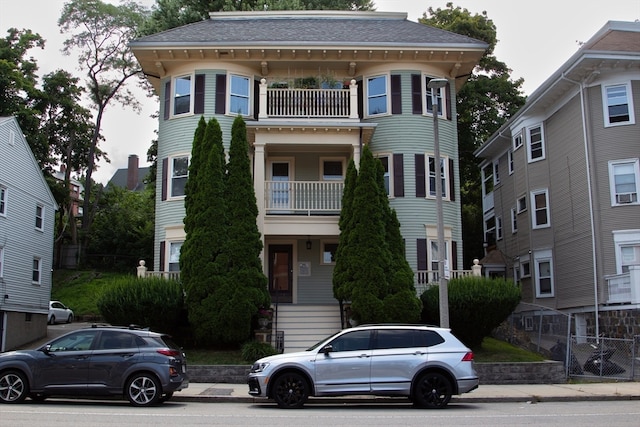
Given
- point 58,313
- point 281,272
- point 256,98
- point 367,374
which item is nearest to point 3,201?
point 58,313

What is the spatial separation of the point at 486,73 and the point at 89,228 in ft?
93.4

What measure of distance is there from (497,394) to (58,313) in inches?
1047

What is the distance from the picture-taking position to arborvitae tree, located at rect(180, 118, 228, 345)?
19.7 meters

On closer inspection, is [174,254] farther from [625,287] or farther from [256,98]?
[625,287]

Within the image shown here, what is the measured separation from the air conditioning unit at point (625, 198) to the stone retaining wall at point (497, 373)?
9219mm

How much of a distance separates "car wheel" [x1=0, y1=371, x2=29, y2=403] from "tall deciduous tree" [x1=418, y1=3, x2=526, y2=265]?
30229 mm

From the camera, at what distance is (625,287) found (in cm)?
2333

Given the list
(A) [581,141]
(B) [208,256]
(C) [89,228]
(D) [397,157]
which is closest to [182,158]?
(B) [208,256]

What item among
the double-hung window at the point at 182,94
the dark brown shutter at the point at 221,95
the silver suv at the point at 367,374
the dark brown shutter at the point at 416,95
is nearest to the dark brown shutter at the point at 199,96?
the double-hung window at the point at 182,94

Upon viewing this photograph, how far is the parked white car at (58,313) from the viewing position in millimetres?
34781

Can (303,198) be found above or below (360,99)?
below

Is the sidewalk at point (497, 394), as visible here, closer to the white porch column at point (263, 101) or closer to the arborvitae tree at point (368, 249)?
the arborvitae tree at point (368, 249)

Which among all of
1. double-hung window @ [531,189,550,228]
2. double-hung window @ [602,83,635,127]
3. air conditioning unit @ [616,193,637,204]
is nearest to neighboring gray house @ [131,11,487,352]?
double-hung window @ [602,83,635,127]

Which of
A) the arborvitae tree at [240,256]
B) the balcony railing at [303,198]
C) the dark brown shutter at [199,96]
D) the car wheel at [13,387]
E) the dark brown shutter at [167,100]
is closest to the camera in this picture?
the car wheel at [13,387]
